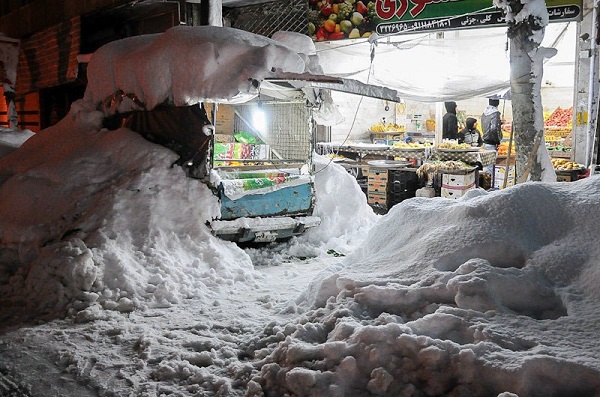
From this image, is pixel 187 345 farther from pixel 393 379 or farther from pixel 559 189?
pixel 559 189

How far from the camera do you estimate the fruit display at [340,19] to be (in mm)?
12773

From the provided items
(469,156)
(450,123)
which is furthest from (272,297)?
(450,123)

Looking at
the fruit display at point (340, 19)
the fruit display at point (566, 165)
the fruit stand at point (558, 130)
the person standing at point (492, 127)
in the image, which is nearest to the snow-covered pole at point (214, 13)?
the fruit display at point (340, 19)

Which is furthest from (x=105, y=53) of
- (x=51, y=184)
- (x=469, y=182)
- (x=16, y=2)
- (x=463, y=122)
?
(x=16, y=2)

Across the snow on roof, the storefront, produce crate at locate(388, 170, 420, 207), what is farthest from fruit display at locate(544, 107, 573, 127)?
the snow on roof

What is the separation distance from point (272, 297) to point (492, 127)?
10393 mm

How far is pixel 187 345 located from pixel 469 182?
9435mm

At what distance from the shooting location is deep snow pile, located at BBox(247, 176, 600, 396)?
10.6 ft

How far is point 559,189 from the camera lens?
489cm

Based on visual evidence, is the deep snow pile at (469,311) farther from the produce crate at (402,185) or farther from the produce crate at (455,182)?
the produce crate at (402,185)

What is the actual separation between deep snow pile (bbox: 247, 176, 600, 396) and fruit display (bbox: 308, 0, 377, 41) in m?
8.82

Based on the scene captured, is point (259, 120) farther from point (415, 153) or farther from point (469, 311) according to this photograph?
point (469, 311)

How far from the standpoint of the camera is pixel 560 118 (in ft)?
55.8

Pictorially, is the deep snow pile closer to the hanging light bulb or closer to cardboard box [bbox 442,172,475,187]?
cardboard box [bbox 442,172,475,187]
